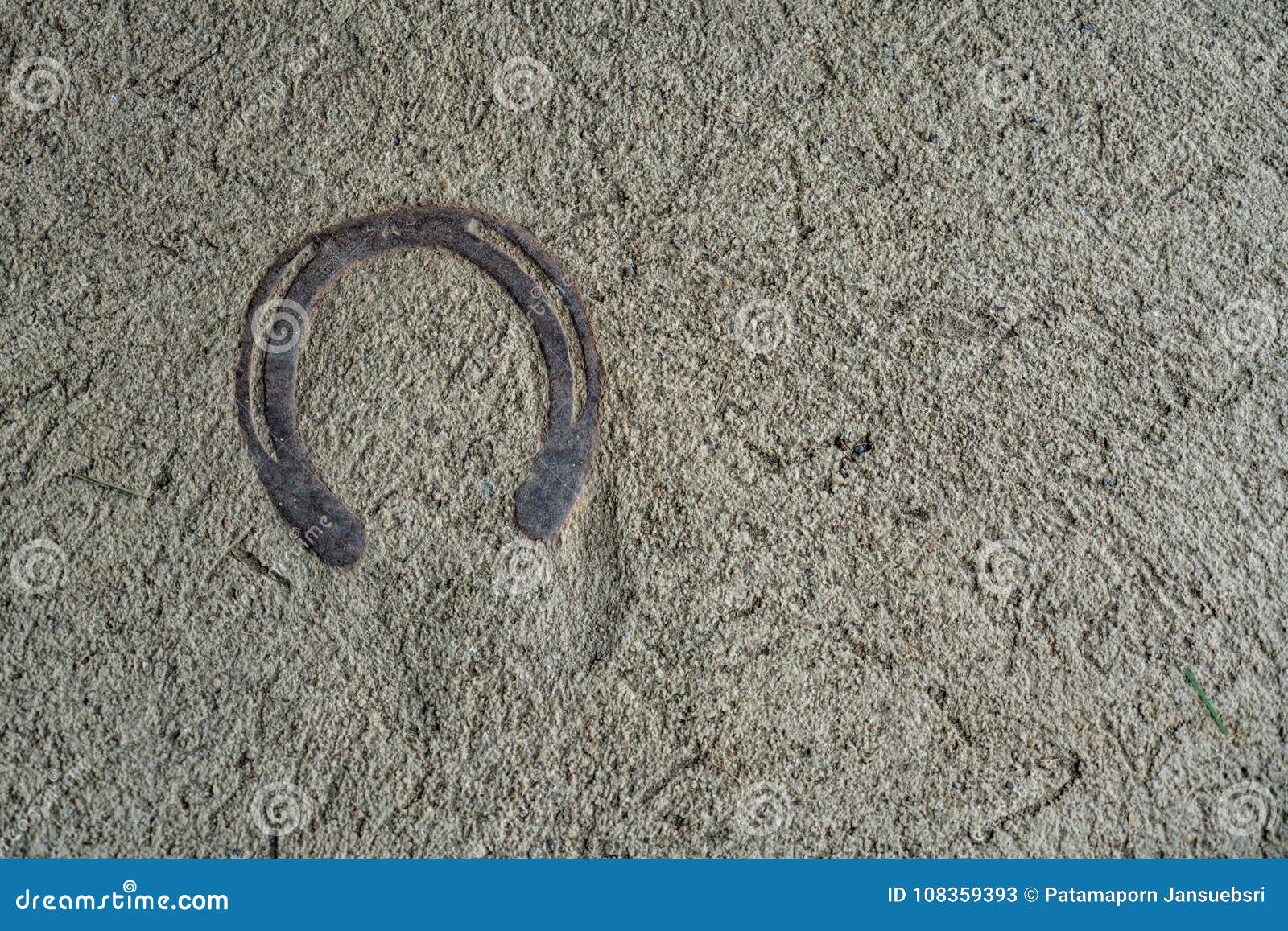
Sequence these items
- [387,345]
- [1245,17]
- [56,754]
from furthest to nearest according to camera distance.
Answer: [1245,17], [387,345], [56,754]

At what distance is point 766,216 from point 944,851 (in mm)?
1192

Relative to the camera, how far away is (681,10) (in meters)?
1.77

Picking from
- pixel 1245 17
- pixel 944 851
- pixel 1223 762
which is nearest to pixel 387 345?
pixel 944 851

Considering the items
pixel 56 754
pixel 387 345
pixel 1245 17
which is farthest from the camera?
pixel 1245 17

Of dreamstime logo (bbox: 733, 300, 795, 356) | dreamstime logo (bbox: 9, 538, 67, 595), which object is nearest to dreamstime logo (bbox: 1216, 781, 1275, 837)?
dreamstime logo (bbox: 733, 300, 795, 356)

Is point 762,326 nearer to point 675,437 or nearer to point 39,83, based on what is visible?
point 675,437

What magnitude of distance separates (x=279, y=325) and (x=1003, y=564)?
141 cm

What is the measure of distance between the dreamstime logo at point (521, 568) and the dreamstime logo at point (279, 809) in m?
0.49

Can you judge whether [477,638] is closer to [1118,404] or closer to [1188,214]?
[1118,404]

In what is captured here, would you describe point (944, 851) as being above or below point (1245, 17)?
below

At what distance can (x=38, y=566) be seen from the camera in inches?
63.9
